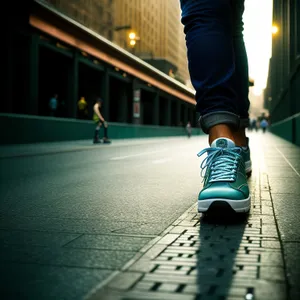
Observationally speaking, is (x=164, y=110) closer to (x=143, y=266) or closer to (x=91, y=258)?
(x=91, y=258)

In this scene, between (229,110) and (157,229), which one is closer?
(157,229)

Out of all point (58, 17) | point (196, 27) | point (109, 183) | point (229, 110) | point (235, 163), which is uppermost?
point (58, 17)

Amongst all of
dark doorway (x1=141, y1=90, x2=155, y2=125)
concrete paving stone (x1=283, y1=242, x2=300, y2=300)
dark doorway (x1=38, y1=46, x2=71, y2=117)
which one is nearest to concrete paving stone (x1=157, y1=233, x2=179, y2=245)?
concrete paving stone (x1=283, y1=242, x2=300, y2=300)

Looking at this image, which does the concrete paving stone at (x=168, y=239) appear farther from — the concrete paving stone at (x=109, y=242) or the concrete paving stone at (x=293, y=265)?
the concrete paving stone at (x=293, y=265)

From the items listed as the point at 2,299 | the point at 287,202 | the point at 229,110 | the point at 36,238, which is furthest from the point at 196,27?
the point at 2,299

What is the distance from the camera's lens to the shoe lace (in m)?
2.37

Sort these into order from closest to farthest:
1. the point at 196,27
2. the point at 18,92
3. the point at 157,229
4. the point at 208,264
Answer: the point at 208,264 → the point at 157,229 → the point at 196,27 → the point at 18,92

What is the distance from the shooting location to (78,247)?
71.4 inches

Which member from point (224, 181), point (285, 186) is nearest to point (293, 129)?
point (285, 186)

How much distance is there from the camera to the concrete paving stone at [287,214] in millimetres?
1976

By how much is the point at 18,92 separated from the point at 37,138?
2796 mm

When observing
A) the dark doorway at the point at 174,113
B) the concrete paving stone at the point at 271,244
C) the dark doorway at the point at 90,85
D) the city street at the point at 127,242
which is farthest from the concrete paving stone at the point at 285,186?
the dark doorway at the point at 174,113

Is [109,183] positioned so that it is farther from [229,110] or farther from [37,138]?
[37,138]

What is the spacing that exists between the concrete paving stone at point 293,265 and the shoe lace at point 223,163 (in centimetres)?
62
